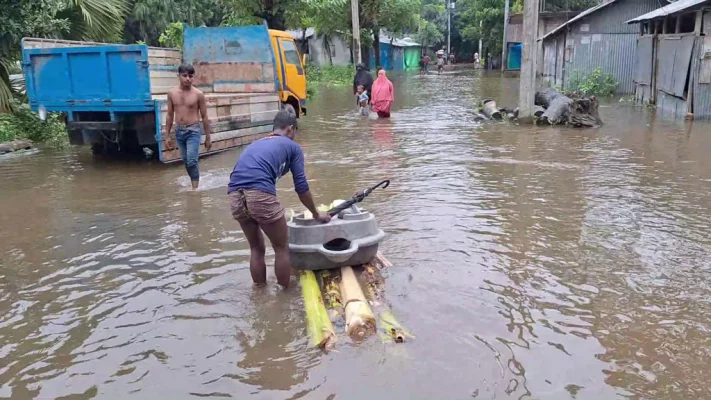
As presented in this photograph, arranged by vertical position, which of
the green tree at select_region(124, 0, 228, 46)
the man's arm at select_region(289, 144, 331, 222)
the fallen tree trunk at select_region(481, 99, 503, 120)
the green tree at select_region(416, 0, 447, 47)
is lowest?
the fallen tree trunk at select_region(481, 99, 503, 120)

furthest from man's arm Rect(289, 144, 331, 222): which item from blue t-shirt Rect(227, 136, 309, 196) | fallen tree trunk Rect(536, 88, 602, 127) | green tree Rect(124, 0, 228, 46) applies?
green tree Rect(124, 0, 228, 46)

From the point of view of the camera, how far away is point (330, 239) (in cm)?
473

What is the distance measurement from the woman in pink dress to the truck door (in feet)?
8.60

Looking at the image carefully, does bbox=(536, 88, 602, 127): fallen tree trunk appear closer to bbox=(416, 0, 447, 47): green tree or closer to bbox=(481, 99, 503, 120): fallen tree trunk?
bbox=(481, 99, 503, 120): fallen tree trunk

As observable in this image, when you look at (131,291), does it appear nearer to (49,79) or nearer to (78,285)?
(78,285)

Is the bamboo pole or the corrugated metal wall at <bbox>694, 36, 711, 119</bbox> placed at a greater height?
the corrugated metal wall at <bbox>694, 36, 711, 119</bbox>

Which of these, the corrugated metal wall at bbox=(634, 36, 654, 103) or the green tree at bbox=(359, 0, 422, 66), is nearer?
the corrugated metal wall at bbox=(634, 36, 654, 103)

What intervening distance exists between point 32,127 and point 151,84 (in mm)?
3262

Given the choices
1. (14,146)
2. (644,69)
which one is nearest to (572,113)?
(644,69)

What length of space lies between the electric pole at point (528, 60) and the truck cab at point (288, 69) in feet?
16.4

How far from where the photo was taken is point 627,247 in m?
5.56

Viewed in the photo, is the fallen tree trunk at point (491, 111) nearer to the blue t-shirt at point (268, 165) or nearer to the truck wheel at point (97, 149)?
the truck wheel at point (97, 149)

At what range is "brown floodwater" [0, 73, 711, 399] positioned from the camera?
11.5 ft

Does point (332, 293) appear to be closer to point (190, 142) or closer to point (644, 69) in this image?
point (190, 142)
